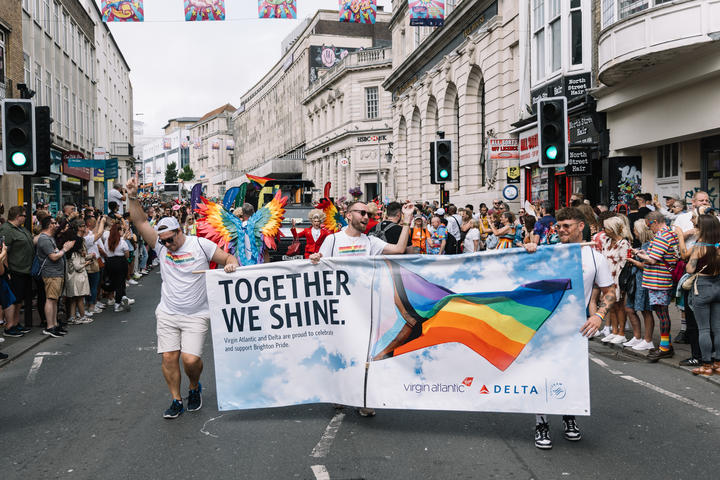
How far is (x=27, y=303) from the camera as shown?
1156cm

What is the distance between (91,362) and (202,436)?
3.85 metres

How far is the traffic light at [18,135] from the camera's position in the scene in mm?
11102

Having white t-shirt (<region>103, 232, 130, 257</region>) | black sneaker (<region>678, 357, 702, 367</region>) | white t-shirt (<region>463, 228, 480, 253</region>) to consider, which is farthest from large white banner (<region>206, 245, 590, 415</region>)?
white t-shirt (<region>463, 228, 480, 253</region>)

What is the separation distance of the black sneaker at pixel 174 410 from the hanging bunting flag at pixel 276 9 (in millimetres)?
13133

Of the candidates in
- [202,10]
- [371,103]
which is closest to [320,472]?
[202,10]

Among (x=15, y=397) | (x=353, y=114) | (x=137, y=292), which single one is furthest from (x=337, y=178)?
(x=15, y=397)

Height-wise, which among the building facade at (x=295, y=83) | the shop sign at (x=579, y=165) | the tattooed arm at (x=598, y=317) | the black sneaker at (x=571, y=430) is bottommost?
the black sneaker at (x=571, y=430)

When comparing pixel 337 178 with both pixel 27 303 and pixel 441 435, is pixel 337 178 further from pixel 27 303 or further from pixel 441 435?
pixel 441 435

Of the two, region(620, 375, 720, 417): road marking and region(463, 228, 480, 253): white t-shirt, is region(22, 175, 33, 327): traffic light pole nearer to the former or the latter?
region(620, 375, 720, 417): road marking

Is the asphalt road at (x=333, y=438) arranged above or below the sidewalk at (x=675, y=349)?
above

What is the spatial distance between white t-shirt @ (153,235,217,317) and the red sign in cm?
2724

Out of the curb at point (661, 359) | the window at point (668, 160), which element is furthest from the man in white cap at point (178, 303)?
the window at point (668, 160)

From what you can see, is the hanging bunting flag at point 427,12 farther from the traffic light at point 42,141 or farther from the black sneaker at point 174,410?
the black sneaker at point 174,410

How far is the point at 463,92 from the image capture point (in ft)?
100.0
